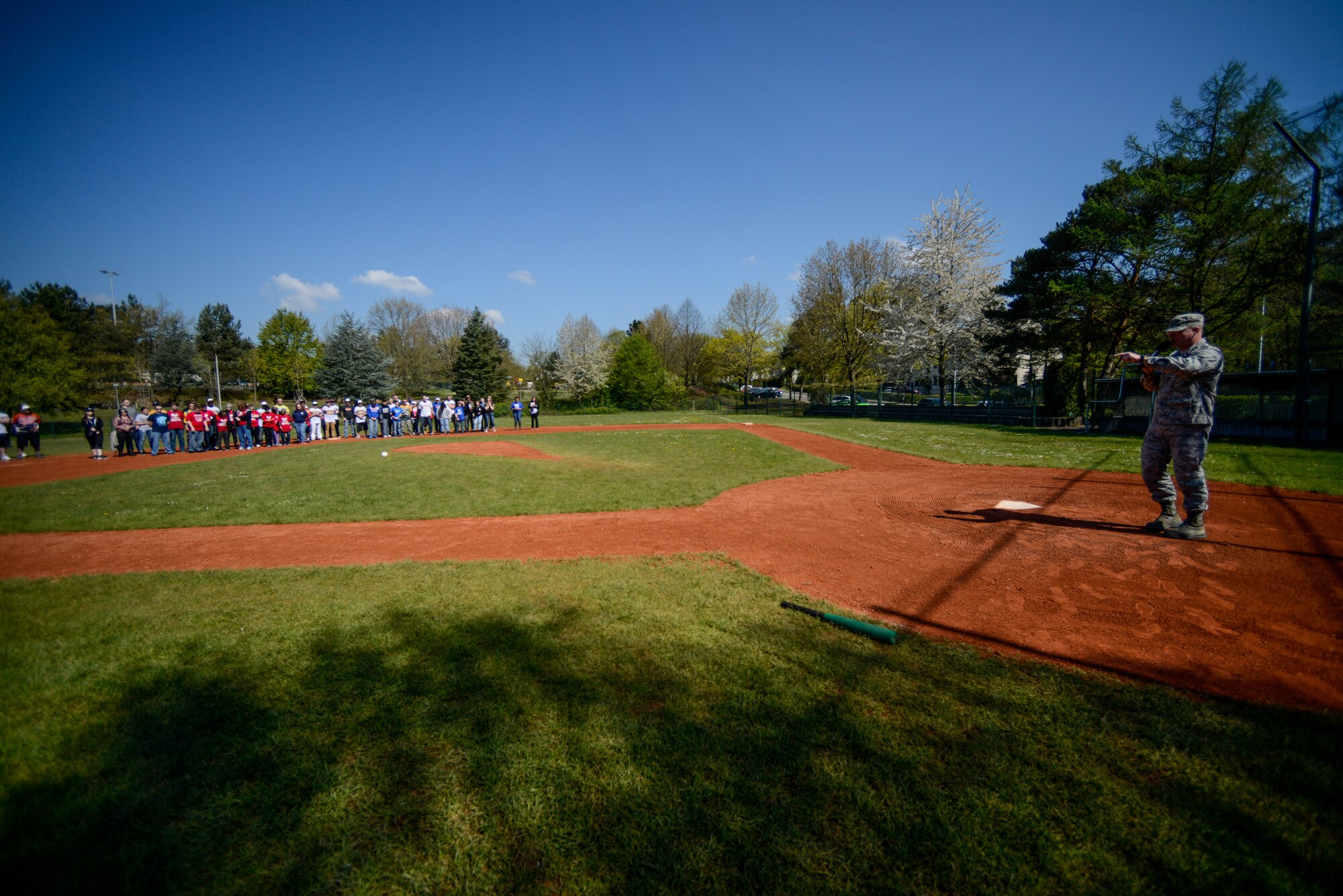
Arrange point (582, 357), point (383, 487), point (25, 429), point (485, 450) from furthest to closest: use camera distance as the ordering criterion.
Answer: point (582, 357), point (485, 450), point (25, 429), point (383, 487)

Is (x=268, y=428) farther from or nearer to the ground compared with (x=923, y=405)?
nearer to the ground

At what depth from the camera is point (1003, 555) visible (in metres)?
6.62

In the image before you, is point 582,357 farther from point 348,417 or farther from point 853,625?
point 853,625

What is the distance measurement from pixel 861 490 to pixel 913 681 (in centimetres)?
773

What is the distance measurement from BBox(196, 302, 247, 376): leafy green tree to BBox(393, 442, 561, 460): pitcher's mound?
196 ft

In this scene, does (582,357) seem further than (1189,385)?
Yes

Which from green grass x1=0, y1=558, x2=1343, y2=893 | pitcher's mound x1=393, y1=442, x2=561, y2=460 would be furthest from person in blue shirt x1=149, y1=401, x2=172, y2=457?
green grass x1=0, y1=558, x2=1343, y2=893

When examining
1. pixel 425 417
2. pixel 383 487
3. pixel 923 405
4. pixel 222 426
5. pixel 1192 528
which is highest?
pixel 923 405

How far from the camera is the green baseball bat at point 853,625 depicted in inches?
171

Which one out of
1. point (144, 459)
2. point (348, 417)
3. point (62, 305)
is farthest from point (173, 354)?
point (144, 459)

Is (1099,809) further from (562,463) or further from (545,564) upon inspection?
(562,463)

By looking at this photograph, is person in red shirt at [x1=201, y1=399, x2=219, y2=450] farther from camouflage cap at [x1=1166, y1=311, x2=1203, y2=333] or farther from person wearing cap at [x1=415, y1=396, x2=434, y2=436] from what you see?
camouflage cap at [x1=1166, y1=311, x2=1203, y2=333]

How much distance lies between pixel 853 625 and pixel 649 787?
2475 millimetres

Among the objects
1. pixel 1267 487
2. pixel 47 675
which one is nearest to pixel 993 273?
pixel 1267 487
